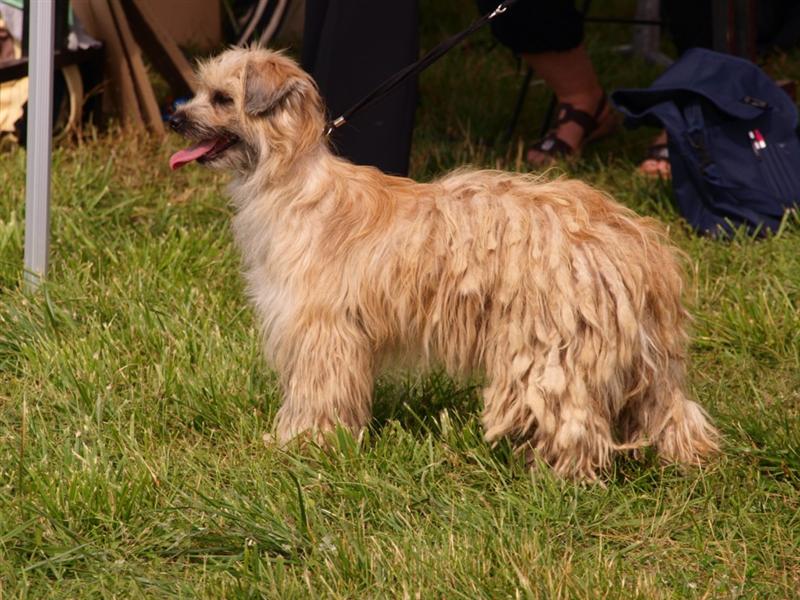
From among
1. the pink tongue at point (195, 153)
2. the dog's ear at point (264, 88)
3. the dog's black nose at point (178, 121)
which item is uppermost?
the dog's ear at point (264, 88)

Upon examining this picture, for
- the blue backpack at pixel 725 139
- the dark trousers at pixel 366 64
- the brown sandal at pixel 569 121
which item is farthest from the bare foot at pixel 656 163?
the dark trousers at pixel 366 64

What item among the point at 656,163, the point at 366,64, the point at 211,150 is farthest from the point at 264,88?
the point at 656,163

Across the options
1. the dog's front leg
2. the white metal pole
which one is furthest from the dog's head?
the white metal pole

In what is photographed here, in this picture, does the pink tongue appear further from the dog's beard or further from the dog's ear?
the dog's ear

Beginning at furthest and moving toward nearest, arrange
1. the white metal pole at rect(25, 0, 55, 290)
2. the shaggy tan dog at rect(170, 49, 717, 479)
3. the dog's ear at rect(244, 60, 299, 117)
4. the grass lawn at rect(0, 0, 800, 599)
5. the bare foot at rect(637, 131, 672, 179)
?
the bare foot at rect(637, 131, 672, 179) → the white metal pole at rect(25, 0, 55, 290) → the dog's ear at rect(244, 60, 299, 117) → the shaggy tan dog at rect(170, 49, 717, 479) → the grass lawn at rect(0, 0, 800, 599)

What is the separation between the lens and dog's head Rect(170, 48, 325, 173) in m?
3.25

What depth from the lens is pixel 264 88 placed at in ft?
10.6

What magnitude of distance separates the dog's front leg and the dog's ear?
0.53 metres

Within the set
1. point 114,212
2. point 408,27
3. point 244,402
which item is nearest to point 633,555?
point 244,402

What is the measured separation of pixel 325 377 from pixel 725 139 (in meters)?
2.52

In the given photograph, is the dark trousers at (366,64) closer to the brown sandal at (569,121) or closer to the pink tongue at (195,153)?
the pink tongue at (195,153)

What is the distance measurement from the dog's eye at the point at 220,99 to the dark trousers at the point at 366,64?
3.78ft

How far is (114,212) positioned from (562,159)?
2.10m

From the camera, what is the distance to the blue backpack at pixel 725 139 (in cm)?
507
